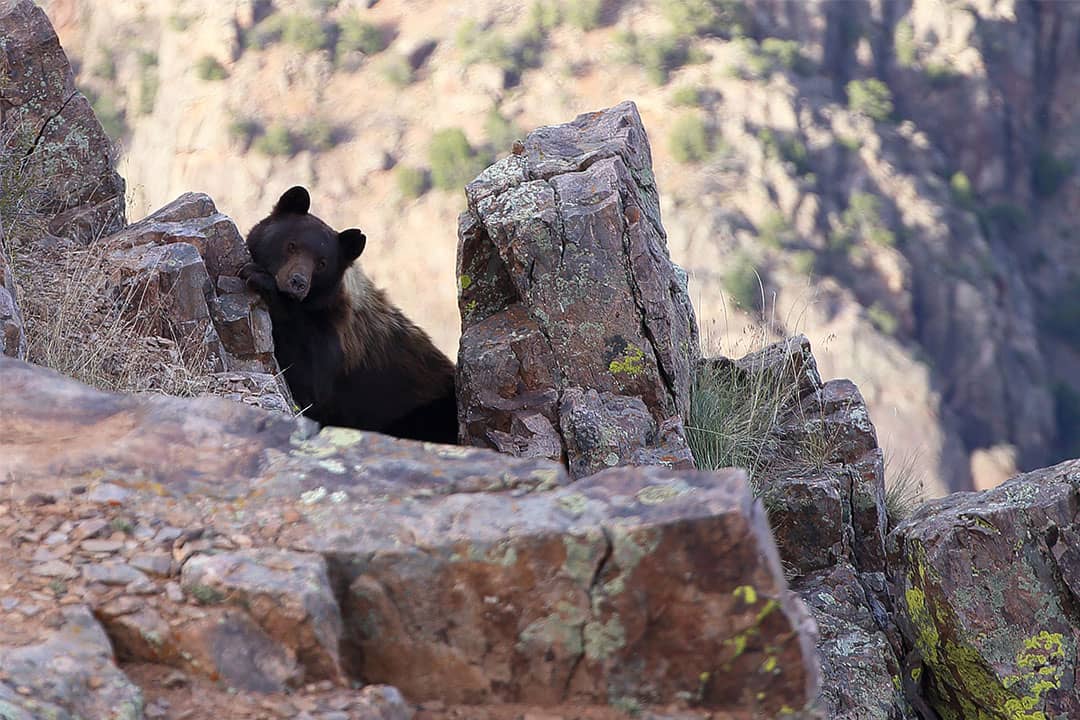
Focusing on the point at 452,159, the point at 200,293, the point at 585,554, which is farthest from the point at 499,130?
the point at 585,554

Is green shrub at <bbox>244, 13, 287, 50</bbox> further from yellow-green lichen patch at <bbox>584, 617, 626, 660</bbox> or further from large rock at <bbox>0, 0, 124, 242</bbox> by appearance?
yellow-green lichen patch at <bbox>584, 617, 626, 660</bbox>

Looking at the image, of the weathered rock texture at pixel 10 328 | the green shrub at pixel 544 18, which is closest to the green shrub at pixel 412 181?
the green shrub at pixel 544 18

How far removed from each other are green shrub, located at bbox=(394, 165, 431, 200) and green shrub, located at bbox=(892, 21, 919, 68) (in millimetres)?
23164

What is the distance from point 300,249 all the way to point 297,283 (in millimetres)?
323

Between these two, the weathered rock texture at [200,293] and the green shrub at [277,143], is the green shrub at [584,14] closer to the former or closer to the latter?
the green shrub at [277,143]

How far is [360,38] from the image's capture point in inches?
2132

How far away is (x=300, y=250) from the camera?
24.9 feet

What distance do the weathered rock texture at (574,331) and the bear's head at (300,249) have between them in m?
0.87

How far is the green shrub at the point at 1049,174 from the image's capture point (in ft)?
197

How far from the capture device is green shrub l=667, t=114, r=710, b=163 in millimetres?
51062

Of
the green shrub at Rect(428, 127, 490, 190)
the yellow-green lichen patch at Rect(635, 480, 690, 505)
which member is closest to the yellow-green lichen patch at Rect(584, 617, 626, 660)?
the yellow-green lichen patch at Rect(635, 480, 690, 505)

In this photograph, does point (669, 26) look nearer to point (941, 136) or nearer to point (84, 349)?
point (941, 136)

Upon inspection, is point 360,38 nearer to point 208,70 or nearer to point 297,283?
point 208,70

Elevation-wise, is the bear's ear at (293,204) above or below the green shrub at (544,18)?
below
